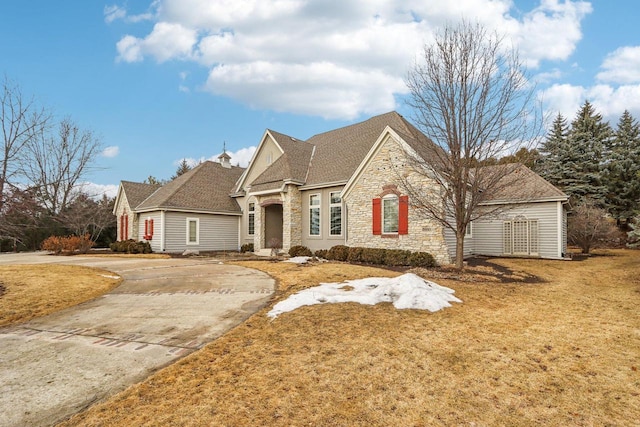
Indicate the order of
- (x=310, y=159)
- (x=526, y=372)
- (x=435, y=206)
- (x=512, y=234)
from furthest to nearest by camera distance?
(x=310, y=159)
(x=512, y=234)
(x=435, y=206)
(x=526, y=372)

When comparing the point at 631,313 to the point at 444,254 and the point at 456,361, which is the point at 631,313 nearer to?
the point at 456,361

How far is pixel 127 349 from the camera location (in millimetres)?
Answer: 4734

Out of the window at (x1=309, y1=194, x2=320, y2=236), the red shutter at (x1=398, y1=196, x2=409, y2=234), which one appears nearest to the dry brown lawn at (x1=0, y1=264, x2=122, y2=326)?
the window at (x1=309, y1=194, x2=320, y2=236)

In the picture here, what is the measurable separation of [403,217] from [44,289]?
A: 41.0ft

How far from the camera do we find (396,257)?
1333 cm

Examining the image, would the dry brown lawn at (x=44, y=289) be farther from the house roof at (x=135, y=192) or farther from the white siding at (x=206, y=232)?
the house roof at (x=135, y=192)

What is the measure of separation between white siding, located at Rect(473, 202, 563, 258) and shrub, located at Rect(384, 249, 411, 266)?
18.4 ft

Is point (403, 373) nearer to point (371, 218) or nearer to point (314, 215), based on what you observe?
point (371, 218)

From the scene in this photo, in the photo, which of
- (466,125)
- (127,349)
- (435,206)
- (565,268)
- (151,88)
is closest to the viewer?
(127,349)

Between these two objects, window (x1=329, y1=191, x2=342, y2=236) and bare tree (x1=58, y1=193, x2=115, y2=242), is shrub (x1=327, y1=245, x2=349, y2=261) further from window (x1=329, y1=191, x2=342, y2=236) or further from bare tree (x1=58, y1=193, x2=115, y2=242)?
bare tree (x1=58, y1=193, x2=115, y2=242)

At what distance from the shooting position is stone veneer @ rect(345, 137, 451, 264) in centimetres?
1350

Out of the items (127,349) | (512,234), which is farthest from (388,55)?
(127,349)

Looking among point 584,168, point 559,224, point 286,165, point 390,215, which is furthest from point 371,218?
point 584,168

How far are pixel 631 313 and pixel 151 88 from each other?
76.6 feet
